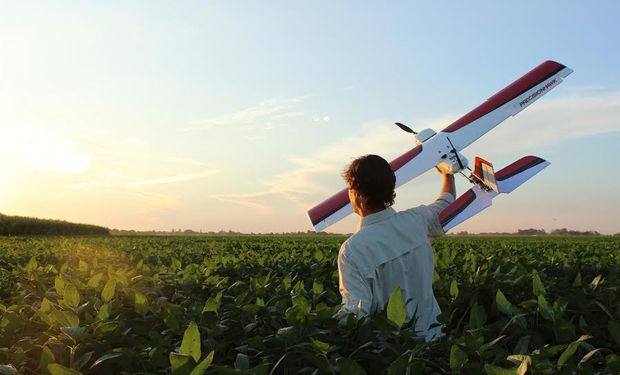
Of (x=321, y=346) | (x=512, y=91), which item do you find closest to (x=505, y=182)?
(x=512, y=91)

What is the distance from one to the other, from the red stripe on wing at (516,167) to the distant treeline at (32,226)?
185 ft

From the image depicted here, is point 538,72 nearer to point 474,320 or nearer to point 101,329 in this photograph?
point 474,320

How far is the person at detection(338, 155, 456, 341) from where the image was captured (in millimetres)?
3707

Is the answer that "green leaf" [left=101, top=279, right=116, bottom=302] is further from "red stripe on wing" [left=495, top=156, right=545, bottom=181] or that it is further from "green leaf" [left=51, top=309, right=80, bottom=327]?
"red stripe on wing" [left=495, top=156, right=545, bottom=181]

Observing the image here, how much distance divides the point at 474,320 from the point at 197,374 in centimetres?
154

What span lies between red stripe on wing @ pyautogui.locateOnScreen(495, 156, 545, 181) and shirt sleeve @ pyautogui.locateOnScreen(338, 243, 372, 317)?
30.4ft

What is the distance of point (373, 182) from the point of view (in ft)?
12.7

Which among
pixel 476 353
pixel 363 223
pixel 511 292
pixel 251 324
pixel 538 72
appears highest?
pixel 538 72

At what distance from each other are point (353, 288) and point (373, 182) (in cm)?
77

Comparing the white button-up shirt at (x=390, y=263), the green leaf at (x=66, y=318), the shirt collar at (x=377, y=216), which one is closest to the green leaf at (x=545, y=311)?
the white button-up shirt at (x=390, y=263)

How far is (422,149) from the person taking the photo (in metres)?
12.3

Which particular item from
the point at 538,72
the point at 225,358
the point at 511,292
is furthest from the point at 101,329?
the point at 538,72

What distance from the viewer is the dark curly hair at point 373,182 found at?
12.7 feet

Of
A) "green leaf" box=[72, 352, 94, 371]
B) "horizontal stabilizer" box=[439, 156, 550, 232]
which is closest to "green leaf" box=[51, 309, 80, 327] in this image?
"green leaf" box=[72, 352, 94, 371]
